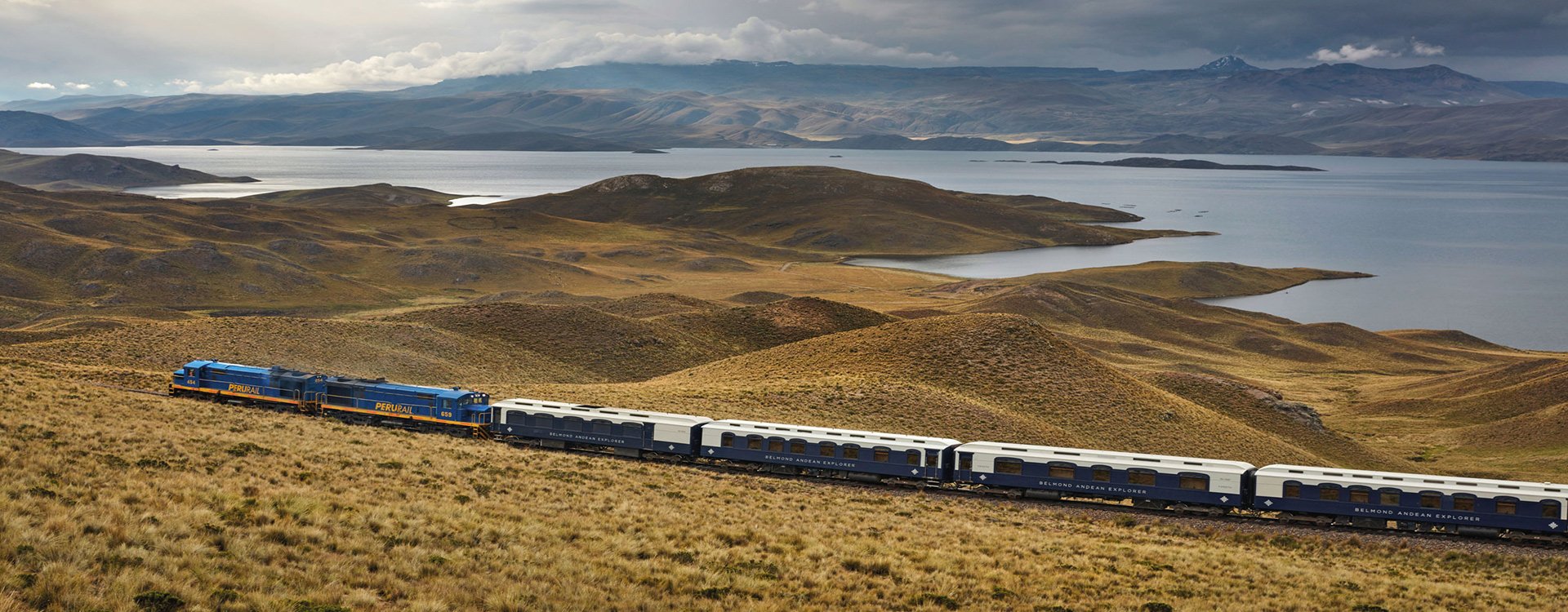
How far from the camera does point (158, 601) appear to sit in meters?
17.0

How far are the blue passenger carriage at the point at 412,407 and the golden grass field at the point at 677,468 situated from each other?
73.5 inches

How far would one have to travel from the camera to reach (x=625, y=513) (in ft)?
97.9

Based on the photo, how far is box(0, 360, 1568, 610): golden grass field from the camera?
19.4 m

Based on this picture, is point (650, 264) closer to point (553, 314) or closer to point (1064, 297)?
point (1064, 297)

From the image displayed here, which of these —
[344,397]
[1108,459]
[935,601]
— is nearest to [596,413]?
[344,397]

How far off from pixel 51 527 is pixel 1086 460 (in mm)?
30333

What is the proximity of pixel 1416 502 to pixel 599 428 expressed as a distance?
28.6 m

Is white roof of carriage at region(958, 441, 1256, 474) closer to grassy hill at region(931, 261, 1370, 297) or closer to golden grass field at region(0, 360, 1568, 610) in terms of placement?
golden grass field at region(0, 360, 1568, 610)

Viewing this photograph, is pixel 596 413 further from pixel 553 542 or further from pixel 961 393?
pixel 961 393

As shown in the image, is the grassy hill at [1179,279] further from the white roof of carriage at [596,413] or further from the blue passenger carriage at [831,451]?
the blue passenger carriage at [831,451]

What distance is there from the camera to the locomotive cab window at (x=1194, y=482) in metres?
36.7

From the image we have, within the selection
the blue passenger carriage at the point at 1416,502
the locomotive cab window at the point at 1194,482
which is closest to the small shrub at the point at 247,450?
the locomotive cab window at the point at 1194,482

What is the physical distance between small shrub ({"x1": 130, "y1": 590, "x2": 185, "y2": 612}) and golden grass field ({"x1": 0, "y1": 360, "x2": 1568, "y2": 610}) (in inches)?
8.6

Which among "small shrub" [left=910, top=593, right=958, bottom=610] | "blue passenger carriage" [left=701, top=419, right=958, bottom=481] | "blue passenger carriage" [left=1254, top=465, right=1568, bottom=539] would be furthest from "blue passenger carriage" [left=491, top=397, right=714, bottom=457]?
"blue passenger carriage" [left=1254, top=465, right=1568, bottom=539]
